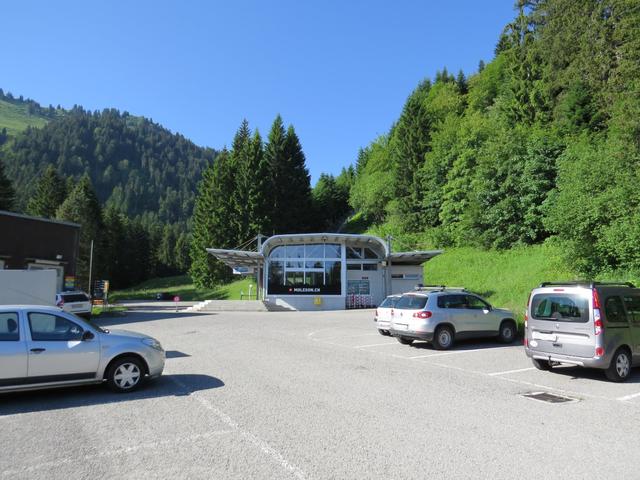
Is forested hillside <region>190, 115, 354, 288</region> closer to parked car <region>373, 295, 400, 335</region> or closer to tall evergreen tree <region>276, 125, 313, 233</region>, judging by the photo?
tall evergreen tree <region>276, 125, 313, 233</region>

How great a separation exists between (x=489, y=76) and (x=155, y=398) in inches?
2592

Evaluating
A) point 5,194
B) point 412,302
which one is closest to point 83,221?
point 5,194

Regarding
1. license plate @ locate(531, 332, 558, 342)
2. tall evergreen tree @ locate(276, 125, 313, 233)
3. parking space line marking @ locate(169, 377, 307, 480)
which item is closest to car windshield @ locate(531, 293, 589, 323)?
license plate @ locate(531, 332, 558, 342)

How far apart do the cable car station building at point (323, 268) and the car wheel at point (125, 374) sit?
23990 mm

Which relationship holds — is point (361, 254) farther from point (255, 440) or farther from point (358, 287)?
point (255, 440)

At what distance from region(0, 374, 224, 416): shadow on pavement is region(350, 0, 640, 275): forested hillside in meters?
22.5

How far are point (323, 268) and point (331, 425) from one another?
2681cm

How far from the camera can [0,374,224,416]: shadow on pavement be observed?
682cm

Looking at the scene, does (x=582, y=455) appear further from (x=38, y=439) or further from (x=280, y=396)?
(x=38, y=439)

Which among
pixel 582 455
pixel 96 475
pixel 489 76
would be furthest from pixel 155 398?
pixel 489 76

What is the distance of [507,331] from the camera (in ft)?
45.8

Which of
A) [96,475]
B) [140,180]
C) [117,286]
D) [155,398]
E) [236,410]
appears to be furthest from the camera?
[140,180]

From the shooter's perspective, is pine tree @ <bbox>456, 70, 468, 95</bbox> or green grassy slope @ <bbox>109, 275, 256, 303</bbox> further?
pine tree @ <bbox>456, 70, 468, 95</bbox>

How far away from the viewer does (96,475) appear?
425 centimetres
